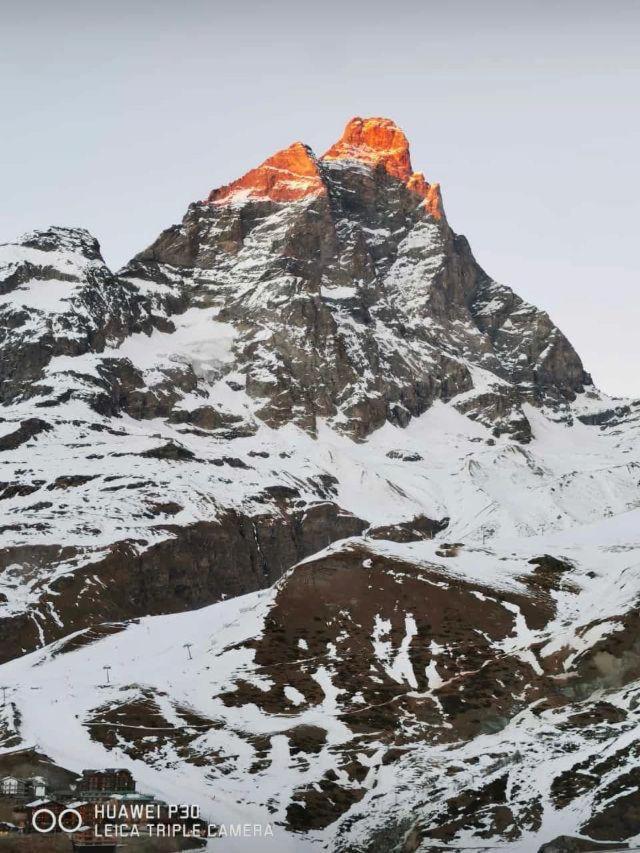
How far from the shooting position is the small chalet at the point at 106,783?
142m

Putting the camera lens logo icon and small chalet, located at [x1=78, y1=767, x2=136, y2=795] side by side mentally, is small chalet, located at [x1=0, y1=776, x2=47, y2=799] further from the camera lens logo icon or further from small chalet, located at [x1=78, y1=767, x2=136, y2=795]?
the camera lens logo icon

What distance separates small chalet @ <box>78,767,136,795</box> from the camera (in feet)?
468

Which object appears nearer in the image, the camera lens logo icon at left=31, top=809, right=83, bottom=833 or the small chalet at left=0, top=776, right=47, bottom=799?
the camera lens logo icon at left=31, top=809, right=83, bottom=833

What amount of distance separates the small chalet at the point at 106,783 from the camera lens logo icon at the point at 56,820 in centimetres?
953

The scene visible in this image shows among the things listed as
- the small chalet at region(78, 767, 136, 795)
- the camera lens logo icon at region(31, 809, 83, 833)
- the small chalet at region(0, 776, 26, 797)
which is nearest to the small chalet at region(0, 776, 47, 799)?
the small chalet at region(0, 776, 26, 797)

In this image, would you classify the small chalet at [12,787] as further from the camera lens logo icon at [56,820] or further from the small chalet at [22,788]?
the camera lens logo icon at [56,820]

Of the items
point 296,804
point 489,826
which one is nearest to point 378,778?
point 296,804

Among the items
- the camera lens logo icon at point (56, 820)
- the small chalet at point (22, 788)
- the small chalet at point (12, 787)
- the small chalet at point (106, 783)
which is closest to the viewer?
the camera lens logo icon at point (56, 820)

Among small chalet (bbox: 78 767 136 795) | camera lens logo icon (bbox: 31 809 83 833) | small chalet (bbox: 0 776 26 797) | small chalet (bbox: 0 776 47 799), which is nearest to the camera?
camera lens logo icon (bbox: 31 809 83 833)

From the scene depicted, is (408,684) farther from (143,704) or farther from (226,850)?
(226,850)

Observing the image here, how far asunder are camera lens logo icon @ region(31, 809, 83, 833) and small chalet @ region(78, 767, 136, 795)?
9.53 meters

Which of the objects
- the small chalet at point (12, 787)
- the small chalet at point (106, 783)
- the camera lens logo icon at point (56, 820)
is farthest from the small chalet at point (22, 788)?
the camera lens logo icon at point (56, 820)

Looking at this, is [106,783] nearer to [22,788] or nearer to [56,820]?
[22,788]

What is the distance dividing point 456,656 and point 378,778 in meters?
42.9
